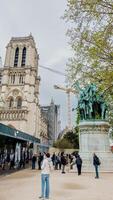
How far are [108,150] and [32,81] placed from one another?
57.6 meters

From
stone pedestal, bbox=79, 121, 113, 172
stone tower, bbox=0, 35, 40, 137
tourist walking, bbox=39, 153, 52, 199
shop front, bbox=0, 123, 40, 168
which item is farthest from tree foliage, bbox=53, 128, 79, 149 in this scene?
tourist walking, bbox=39, 153, 52, 199

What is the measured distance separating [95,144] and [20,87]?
57.0 m

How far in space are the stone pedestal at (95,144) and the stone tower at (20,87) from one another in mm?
49087

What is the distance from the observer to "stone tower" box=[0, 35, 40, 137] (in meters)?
71.4

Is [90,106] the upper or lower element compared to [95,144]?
upper

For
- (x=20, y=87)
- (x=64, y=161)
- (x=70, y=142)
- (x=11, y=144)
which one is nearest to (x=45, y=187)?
(x=64, y=161)

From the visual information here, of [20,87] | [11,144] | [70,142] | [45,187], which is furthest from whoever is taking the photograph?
[20,87]

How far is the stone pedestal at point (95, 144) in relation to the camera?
20797 millimetres

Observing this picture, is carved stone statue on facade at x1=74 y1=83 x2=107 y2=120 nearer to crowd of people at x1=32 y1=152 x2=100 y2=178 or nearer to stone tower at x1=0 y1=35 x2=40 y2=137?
crowd of people at x1=32 y1=152 x2=100 y2=178

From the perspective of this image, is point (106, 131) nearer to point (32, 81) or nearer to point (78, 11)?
point (78, 11)

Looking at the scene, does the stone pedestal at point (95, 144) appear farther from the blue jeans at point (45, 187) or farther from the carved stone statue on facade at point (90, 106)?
the blue jeans at point (45, 187)

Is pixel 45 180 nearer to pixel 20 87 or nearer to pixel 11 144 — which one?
pixel 11 144

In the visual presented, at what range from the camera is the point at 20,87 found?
75.9 m

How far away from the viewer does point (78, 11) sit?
34.2 ft
